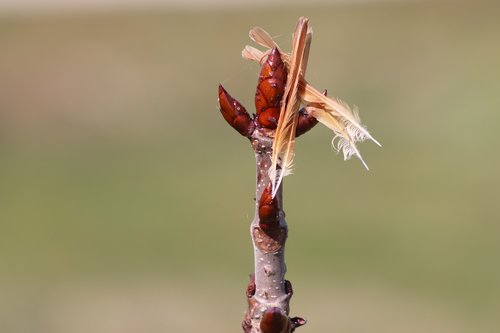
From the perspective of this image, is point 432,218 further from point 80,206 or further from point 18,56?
point 18,56

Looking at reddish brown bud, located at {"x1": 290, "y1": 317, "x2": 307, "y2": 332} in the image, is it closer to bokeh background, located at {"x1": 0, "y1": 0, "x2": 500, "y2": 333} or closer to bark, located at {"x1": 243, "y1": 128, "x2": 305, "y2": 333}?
bark, located at {"x1": 243, "y1": 128, "x2": 305, "y2": 333}

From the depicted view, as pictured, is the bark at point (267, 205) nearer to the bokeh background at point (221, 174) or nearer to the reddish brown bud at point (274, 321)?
the reddish brown bud at point (274, 321)

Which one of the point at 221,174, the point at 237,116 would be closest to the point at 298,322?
the point at 237,116

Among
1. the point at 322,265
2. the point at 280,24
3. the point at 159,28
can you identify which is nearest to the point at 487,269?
the point at 322,265

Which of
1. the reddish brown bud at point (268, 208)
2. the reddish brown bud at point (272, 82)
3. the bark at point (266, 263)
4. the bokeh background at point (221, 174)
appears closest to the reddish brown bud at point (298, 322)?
the bark at point (266, 263)

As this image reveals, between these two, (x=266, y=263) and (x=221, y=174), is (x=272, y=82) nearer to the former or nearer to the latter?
(x=266, y=263)

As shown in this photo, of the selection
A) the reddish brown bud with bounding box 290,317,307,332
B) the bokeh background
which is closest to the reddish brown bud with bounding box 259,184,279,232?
the reddish brown bud with bounding box 290,317,307,332
